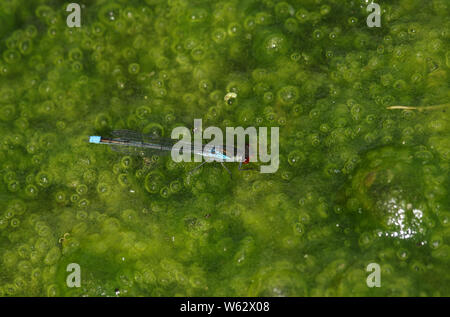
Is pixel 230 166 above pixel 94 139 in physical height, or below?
below

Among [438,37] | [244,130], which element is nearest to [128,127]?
[244,130]

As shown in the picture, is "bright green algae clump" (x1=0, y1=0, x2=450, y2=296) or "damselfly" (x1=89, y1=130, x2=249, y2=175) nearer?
"bright green algae clump" (x1=0, y1=0, x2=450, y2=296)

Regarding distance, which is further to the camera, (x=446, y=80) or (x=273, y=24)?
(x=273, y=24)

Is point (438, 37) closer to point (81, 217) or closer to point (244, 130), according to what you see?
point (244, 130)

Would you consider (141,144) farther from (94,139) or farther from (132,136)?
(94,139)

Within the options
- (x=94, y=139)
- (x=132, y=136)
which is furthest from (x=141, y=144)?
(x=94, y=139)

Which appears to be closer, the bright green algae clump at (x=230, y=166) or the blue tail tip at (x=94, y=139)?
the bright green algae clump at (x=230, y=166)

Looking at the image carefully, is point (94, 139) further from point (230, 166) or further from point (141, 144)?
point (230, 166)

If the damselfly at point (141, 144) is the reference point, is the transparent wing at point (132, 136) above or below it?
above
